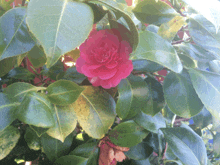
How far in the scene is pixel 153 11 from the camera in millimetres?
273

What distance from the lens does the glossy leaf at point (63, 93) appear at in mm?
273

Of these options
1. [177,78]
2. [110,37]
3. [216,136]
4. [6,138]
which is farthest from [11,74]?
[216,136]

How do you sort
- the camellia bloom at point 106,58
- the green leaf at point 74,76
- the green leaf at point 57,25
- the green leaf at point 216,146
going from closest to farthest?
the green leaf at point 57,25 → the camellia bloom at point 106,58 → the green leaf at point 74,76 → the green leaf at point 216,146

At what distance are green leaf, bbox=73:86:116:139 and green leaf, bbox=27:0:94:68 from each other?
158 millimetres

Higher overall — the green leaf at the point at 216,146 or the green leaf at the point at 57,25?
the green leaf at the point at 57,25

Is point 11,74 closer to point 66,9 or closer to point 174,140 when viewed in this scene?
point 66,9

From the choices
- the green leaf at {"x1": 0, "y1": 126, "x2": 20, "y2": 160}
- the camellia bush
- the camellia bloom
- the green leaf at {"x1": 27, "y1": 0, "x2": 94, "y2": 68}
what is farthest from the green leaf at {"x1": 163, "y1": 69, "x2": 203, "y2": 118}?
the green leaf at {"x1": 0, "y1": 126, "x2": 20, "y2": 160}

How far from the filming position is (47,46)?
0.16 m

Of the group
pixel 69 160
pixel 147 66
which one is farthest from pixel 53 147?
pixel 147 66

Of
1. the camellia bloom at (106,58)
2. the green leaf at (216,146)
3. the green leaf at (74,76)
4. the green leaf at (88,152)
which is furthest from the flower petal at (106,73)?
the green leaf at (216,146)

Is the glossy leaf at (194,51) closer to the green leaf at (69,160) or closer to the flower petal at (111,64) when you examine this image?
the flower petal at (111,64)

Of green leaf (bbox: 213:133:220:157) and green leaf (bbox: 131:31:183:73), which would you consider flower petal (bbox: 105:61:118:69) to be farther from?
green leaf (bbox: 213:133:220:157)

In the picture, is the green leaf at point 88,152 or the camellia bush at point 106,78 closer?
the camellia bush at point 106,78

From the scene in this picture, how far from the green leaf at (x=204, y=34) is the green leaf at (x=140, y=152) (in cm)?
27
